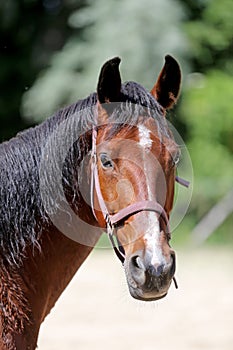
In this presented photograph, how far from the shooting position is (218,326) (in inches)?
280

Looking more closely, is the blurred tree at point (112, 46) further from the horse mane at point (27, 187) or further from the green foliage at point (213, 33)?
the horse mane at point (27, 187)

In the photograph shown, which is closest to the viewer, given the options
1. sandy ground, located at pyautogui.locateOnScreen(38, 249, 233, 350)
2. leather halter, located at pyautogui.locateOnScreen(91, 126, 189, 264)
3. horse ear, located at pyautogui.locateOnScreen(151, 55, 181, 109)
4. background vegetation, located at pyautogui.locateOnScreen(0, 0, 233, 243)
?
leather halter, located at pyautogui.locateOnScreen(91, 126, 189, 264)

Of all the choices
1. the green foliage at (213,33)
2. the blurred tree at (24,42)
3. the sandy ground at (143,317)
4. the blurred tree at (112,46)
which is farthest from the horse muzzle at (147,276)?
the green foliage at (213,33)

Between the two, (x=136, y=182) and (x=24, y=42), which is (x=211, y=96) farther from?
(x=136, y=182)

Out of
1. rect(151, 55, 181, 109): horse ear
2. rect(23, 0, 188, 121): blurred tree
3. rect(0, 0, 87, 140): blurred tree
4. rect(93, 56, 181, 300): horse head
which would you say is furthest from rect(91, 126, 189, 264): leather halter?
rect(0, 0, 87, 140): blurred tree

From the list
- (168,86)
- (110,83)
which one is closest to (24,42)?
(168,86)

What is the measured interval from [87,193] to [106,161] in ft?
0.73

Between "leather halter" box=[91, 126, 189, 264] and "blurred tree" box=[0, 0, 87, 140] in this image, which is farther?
"blurred tree" box=[0, 0, 87, 140]

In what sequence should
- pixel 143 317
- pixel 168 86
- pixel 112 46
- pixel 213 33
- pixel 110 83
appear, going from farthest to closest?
pixel 213 33 < pixel 112 46 < pixel 143 317 < pixel 168 86 < pixel 110 83

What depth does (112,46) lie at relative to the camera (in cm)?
1294

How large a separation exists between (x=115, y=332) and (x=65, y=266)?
401cm

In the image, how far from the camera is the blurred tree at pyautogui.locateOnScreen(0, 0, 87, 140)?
48.5 ft

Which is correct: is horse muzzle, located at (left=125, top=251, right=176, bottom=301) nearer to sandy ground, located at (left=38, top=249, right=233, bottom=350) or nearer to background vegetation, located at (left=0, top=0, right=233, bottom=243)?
sandy ground, located at (left=38, top=249, right=233, bottom=350)

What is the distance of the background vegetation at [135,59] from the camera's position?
1291 cm
